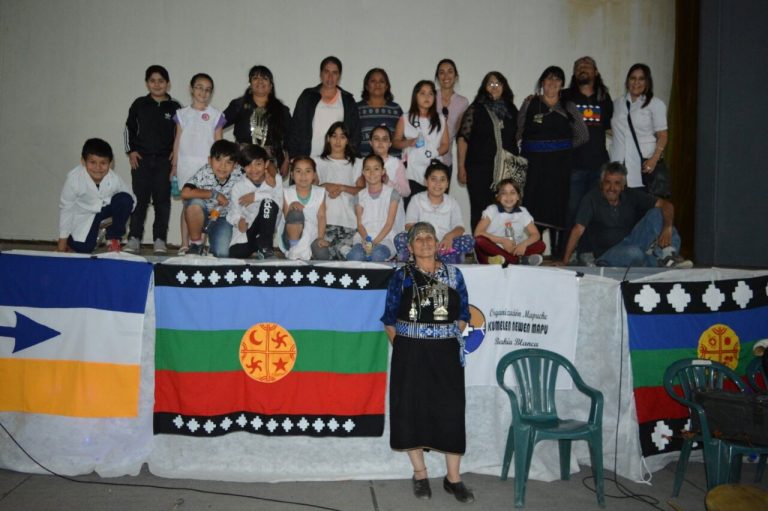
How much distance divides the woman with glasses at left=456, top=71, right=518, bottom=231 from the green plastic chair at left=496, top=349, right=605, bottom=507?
2.20 m

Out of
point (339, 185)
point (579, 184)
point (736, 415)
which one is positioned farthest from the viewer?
point (579, 184)

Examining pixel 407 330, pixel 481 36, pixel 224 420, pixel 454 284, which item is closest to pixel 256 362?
pixel 224 420

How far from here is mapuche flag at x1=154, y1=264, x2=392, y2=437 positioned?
14.6 feet

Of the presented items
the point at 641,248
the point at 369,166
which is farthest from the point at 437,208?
the point at 641,248

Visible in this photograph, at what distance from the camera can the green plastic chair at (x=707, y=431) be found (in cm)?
407

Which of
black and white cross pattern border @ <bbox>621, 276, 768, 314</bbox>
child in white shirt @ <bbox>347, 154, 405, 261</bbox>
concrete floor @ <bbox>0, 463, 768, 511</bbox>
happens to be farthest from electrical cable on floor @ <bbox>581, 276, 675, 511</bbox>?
child in white shirt @ <bbox>347, 154, 405, 261</bbox>

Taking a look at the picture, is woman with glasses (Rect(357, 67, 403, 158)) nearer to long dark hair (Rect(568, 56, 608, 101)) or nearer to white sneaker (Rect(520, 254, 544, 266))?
long dark hair (Rect(568, 56, 608, 101))

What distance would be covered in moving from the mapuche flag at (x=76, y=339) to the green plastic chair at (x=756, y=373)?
410 centimetres

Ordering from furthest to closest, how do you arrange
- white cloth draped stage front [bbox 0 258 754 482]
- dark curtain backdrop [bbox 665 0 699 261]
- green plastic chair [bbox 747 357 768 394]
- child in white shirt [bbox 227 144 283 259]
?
dark curtain backdrop [bbox 665 0 699 261] < child in white shirt [bbox 227 144 283 259] < green plastic chair [bbox 747 357 768 394] < white cloth draped stage front [bbox 0 258 754 482]

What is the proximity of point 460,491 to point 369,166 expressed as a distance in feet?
9.33

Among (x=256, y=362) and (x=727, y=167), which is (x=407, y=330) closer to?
(x=256, y=362)

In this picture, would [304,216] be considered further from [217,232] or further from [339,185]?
[217,232]

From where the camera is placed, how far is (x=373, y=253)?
570cm

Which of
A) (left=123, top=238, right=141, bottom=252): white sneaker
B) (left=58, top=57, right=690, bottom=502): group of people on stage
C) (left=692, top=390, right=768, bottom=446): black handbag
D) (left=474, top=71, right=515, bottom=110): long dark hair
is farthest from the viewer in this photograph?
(left=474, top=71, right=515, bottom=110): long dark hair
